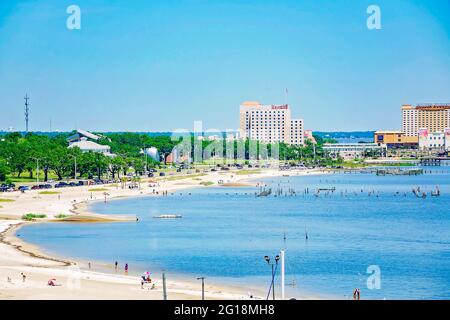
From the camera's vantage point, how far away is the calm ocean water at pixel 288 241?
86.3ft

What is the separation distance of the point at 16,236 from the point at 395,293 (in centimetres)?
1979

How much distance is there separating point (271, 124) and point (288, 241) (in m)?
144

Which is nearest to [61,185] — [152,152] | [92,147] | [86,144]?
[92,147]

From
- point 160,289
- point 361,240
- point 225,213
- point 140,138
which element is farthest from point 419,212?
point 140,138

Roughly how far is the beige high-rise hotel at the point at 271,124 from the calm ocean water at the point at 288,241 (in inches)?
4606

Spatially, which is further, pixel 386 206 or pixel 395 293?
pixel 386 206

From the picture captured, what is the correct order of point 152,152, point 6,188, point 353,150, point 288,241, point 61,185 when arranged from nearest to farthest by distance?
point 288,241, point 6,188, point 61,185, point 152,152, point 353,150

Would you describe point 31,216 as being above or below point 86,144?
below

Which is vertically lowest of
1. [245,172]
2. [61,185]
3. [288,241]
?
[288,241]

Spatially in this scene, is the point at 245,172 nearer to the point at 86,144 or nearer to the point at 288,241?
the point at 86,144

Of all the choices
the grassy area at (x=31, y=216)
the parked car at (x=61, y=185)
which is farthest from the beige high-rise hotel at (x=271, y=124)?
the grassy area at (x=31, y=216)

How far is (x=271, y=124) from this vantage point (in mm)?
180375
